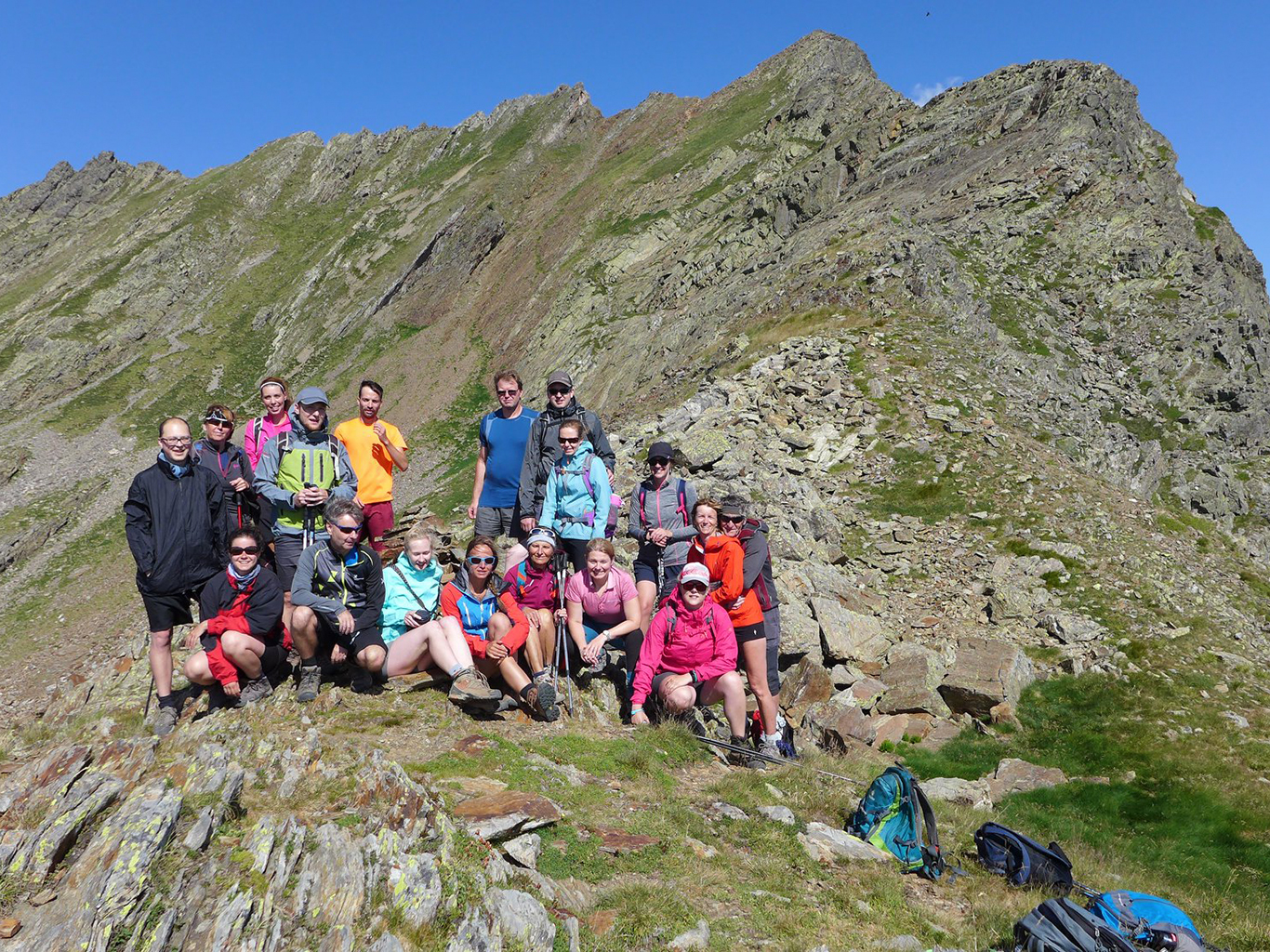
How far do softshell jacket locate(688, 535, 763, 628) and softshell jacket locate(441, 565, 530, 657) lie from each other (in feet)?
8.04

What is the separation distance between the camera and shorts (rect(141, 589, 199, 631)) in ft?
25.0

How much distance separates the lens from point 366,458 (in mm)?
9203

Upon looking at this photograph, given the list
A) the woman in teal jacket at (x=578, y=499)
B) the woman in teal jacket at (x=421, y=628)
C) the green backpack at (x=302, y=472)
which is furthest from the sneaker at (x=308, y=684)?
the woman in teal jacket at (x=578, y=499)

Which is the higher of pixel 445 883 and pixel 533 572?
pixel 533 572

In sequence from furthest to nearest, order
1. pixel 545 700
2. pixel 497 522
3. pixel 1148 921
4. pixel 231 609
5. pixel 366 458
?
pixel 497 522, pixel 366 458, pixel 545 700, pixel 231 609, pixel 1148 921

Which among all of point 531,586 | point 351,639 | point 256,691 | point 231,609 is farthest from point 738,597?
point 231,609

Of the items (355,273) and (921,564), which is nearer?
(921,564)

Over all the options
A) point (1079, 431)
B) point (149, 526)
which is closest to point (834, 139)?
point (1079, 431)

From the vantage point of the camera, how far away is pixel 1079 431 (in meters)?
22.8

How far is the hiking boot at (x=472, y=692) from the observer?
26.1 feet

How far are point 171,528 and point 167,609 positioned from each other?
0.93 meters

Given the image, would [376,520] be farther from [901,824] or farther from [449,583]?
[901,824]

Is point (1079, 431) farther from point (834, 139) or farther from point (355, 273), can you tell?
point (355, 273)

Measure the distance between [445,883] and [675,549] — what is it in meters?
5.63
